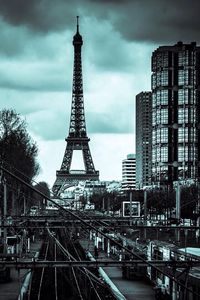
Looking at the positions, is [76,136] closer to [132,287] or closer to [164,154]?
[164,154]

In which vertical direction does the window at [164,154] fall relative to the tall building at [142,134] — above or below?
below

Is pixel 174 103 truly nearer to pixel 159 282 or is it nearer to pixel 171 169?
pixel 171 169

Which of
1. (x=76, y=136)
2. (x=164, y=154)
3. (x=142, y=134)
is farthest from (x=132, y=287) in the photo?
(x=142, y=134)

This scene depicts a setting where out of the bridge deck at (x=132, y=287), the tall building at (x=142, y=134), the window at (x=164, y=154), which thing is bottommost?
the bridge deck at (x=132, y=287)

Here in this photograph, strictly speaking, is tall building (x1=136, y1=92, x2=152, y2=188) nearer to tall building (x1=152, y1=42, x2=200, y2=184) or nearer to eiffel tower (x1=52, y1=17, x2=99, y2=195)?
eiffel tower (x1=52, y1=17, x2=99, y2=195)

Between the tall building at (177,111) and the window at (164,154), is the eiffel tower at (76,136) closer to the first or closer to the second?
the window at (164,154)

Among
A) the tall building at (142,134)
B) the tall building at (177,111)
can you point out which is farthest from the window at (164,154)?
the tall building at (142,134)

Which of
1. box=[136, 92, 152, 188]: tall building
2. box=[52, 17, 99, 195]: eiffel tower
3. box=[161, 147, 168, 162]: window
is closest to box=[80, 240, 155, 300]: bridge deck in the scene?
box=[161, 147, 168, 162]: window
